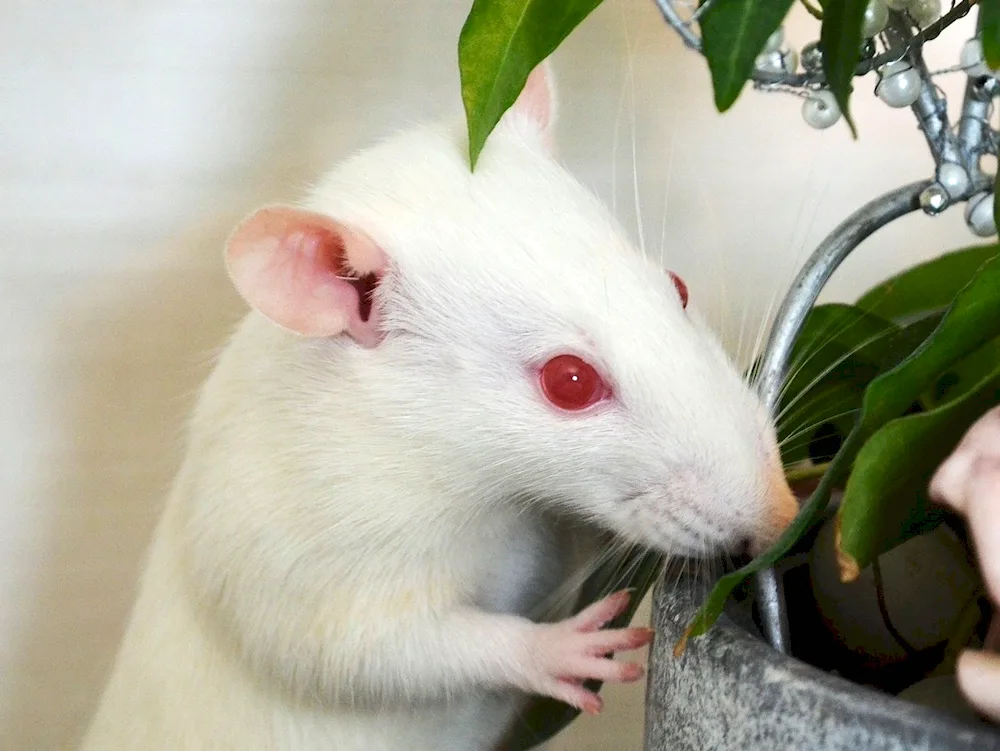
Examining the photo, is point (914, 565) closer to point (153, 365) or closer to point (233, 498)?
point (233, 498)

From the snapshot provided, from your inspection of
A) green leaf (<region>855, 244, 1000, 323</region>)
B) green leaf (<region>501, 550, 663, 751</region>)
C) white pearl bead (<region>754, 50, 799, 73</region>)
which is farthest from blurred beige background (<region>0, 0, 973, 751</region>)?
white pearl bead (<region>754, 50, 799, 73</region>)

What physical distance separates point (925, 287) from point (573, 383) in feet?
1.43

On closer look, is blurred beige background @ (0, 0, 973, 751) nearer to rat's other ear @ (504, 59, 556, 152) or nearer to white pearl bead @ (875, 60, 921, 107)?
rat's other ear @ (504, 59, 556, 152)

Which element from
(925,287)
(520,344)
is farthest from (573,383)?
(925,287)

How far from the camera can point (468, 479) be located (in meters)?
0.82

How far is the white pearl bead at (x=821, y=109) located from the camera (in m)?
0.71

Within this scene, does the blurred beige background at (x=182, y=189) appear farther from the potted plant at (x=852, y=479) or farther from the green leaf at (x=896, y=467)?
the green leaf at (x=896, y=467)

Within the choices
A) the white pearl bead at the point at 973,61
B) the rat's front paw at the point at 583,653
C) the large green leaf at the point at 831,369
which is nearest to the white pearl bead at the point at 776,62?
the white pearl bead at the point at 973,61

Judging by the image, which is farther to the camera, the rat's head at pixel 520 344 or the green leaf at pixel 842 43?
A: the rat's head at pixel 520 344

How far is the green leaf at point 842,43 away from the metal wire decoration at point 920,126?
52mm

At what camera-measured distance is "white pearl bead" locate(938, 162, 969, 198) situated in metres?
0.65

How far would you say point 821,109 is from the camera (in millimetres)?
711

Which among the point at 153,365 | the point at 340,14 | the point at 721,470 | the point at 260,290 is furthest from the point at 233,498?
the point at 340,14

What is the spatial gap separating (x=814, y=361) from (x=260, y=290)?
51 centimetres
